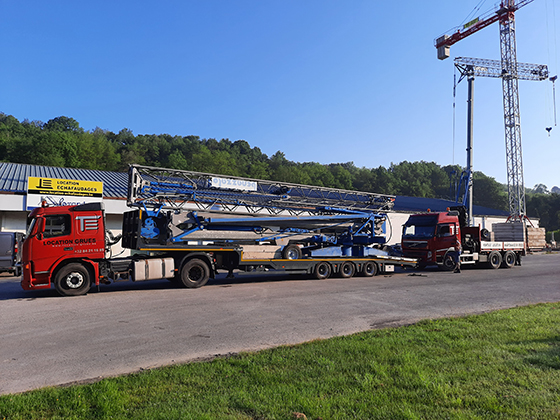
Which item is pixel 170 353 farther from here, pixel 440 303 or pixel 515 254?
pixel 515 254

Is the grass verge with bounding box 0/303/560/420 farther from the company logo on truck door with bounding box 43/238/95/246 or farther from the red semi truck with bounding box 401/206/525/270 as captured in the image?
the red semi truck with bounding box 401/206/525/270

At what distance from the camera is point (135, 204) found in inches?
548

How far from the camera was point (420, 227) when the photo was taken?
2098 centimetres

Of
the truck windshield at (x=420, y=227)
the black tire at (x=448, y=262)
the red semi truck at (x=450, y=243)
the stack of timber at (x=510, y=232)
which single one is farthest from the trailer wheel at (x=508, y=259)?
the truck windshield at (x=420, y=227)

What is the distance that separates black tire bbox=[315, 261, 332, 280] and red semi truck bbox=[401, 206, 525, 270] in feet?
20.8

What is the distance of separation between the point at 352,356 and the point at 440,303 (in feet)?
20.4

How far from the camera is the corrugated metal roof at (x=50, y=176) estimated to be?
2385 cm

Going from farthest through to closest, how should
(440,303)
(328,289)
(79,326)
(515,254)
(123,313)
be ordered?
1. (515,254)
2. (328,289)
3. (440,303)
4. (123,313)
5. (79,326)

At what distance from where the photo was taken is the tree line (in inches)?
2053

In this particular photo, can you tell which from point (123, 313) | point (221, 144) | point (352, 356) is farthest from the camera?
point (221, 144)

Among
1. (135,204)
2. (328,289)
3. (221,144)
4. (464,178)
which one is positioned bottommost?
(328,289)

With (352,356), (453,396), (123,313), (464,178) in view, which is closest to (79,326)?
(123,313)

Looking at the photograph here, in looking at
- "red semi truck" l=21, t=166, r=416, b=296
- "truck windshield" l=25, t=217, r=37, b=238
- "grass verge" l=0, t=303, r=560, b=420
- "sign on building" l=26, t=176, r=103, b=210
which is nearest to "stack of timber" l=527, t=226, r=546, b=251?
"red semi truck" l=21, t=166, r=416, b=296

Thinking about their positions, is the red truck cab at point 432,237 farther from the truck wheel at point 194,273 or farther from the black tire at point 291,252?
the truck wheel at point 194,273
